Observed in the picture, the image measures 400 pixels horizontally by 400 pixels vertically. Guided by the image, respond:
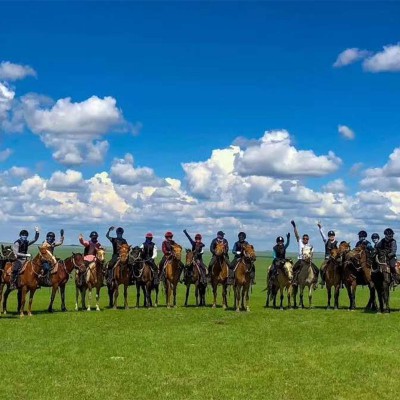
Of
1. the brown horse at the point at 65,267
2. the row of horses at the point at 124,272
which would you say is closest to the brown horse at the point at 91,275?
the row of horses at the point at 124,272

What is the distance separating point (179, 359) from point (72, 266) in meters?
15.4

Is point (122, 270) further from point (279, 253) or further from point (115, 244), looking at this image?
point (279, 253)

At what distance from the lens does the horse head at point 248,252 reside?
108 feet

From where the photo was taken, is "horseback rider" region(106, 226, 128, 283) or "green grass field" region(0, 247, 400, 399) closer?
"green grass field" region(0, 247, 400, 399)

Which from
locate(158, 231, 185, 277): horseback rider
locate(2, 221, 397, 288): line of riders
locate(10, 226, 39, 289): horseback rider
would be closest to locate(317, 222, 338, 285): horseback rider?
locate(2, 221, 397, 288): line of riders

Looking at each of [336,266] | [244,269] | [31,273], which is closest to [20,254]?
[31,273]

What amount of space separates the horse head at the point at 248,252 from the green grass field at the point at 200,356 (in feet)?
11.0

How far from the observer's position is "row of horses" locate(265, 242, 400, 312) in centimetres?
3250

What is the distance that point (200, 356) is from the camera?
829 inches

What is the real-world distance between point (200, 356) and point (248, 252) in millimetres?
12572

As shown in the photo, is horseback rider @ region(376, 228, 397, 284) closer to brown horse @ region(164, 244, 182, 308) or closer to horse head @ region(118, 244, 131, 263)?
brown horse @ region(164, 244, 182, 308)

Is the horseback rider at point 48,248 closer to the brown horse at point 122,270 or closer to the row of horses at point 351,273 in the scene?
the brown horse at point 122,270

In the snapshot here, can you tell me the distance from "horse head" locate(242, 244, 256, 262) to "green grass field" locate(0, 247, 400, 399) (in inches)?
132

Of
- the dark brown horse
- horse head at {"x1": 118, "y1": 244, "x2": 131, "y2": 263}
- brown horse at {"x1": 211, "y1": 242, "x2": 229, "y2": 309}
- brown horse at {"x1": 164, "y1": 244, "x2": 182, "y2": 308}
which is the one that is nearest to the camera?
brown horse at {"x1": 211, "y1": 242, "x2": 229, "y2": 309}
